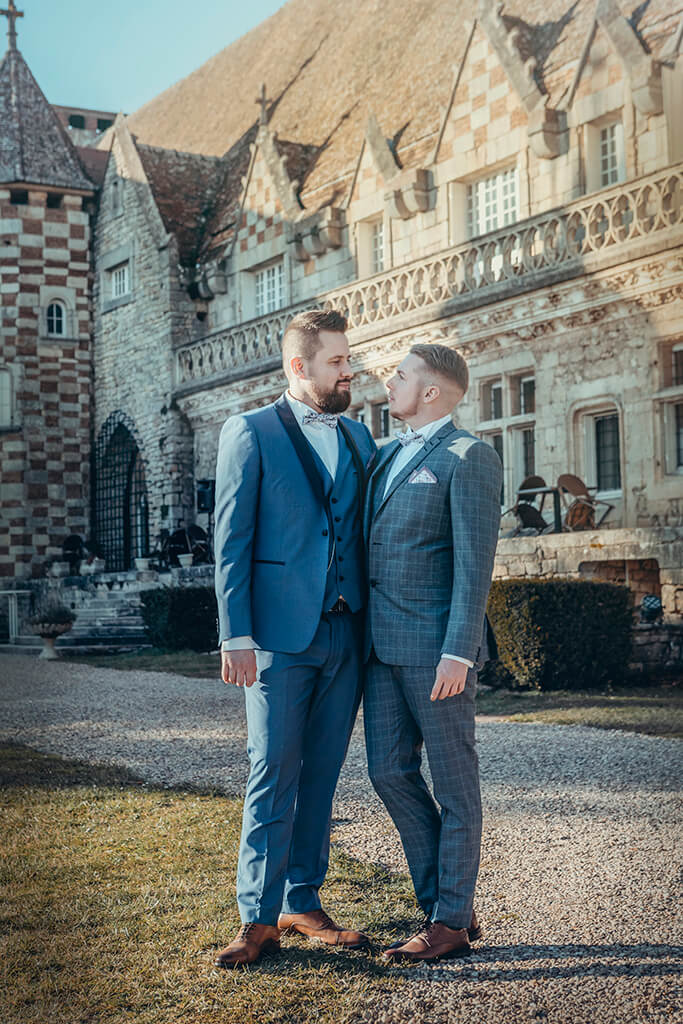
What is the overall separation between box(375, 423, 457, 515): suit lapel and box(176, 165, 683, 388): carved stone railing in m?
10.3

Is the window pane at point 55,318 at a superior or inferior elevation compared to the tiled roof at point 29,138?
inferior

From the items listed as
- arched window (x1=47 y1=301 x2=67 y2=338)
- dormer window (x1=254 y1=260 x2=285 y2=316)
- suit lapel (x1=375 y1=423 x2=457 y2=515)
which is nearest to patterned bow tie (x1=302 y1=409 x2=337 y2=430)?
suit lapel (x1=375 y1=423 x2=457 y2=515)

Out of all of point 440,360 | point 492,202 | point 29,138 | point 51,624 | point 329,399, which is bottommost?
point 51,624

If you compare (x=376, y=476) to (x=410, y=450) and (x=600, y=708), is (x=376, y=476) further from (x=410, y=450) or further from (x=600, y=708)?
(x=600, y=708)

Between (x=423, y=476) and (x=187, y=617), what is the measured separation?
13028mm

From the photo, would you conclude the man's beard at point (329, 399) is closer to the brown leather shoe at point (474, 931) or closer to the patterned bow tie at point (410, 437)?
the patterned bow tie at point (410, 437)

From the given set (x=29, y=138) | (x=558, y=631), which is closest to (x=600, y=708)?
(x=558, y=631)

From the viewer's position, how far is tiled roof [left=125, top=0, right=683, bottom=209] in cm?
1741

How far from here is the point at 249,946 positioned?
344 centimetres

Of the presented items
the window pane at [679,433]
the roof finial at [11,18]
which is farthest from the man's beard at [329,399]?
the roof finial at [11,18]

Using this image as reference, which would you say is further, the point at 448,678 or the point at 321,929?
the point at 321,929

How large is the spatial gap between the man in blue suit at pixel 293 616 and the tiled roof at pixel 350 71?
13.5 metres

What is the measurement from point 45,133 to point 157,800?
24506 mm

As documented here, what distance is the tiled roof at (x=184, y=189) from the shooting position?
25562mm
